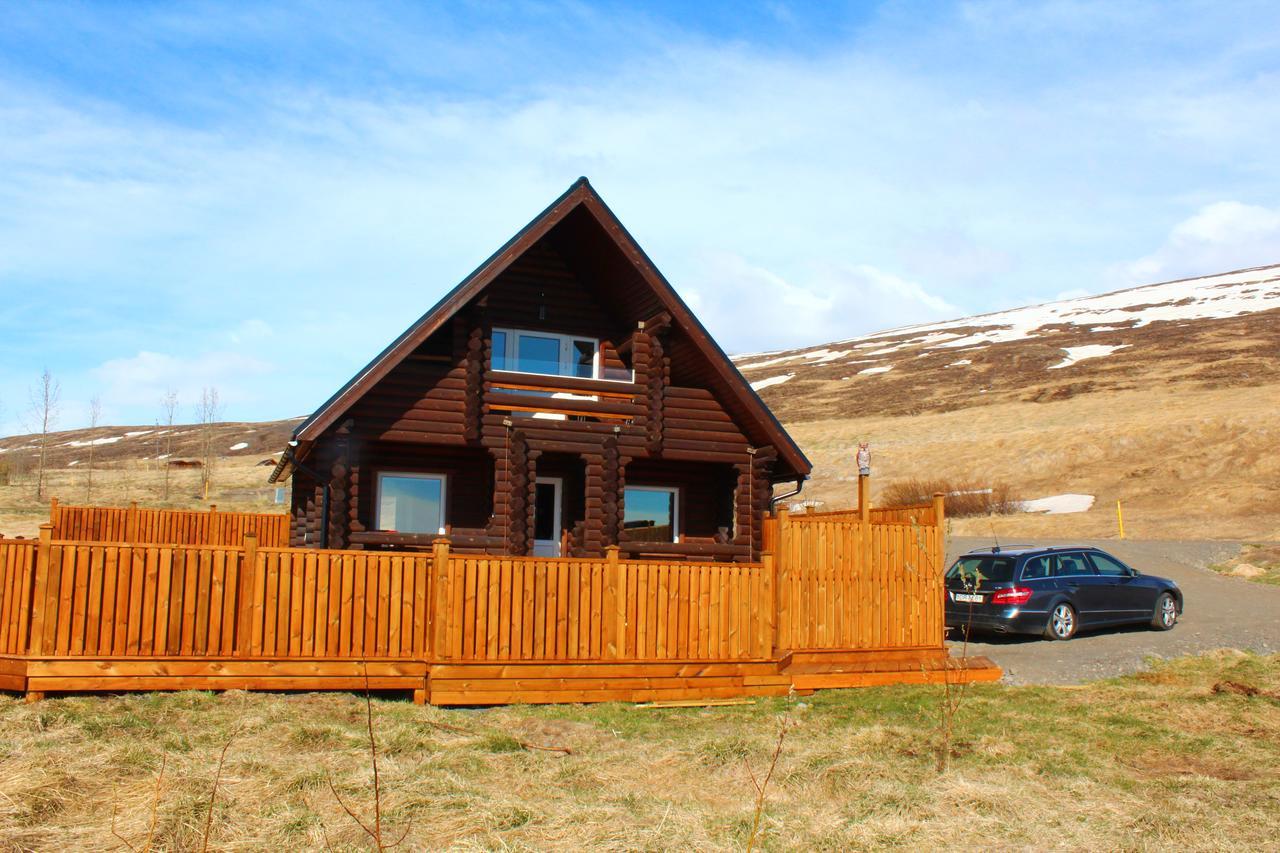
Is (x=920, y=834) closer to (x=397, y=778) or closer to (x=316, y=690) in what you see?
(x=397, y=778)

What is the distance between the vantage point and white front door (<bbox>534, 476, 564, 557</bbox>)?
1939 cm

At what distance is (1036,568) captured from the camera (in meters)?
17.8

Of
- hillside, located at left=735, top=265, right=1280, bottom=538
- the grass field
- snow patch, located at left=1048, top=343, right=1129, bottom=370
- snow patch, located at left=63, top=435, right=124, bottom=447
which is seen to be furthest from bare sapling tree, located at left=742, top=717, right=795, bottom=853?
snow patch, located at left=63, top=435, right=124, bottom=447

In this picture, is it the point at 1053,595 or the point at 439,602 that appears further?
the point at 1053,595

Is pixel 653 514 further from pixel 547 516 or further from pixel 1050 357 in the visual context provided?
pixel 1050 357

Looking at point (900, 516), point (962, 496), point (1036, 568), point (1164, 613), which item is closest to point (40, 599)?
point (900, 516)

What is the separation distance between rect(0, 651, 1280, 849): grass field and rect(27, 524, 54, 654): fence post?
61cm

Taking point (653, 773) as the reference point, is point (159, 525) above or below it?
above

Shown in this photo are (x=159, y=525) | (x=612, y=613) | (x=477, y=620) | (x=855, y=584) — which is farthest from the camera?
(x=159, y=525)

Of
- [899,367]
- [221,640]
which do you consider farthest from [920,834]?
[899,367]

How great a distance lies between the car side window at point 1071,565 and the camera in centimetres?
1811

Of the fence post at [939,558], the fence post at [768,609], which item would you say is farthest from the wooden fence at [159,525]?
the fence post at [939,558]

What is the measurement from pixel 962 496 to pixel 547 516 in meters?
28.1

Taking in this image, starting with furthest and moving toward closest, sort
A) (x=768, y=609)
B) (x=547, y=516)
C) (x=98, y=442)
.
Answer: (x=98, y=442)
(x=547, y=516)
(x=768, y=609)
